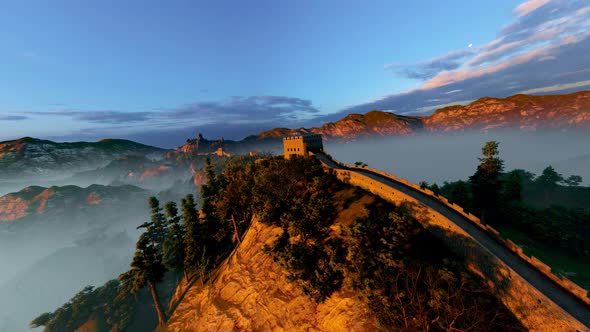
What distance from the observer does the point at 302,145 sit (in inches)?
2574

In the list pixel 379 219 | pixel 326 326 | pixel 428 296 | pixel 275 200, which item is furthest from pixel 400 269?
pixel 275 200

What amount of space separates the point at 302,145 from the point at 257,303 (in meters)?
43.9

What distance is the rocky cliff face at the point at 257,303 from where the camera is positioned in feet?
88.1

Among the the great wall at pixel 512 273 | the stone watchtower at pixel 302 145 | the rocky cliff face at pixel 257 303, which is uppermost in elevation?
the stone watchtower at pixel 302 145

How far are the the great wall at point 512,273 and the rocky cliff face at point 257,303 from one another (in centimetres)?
1431

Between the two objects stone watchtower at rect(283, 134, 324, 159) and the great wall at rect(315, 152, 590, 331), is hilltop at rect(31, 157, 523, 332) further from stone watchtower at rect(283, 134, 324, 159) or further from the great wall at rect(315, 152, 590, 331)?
stone watchtower at rect(283, 134, 324, 159)

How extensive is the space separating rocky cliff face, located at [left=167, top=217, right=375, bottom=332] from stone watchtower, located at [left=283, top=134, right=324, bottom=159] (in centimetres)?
2779

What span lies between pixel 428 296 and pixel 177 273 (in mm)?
76327

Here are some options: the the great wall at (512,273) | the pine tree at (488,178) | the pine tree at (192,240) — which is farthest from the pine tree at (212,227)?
the pine tree at (488,178)

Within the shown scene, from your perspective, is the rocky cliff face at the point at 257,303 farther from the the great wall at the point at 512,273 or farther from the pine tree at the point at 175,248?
the the great wall at the point at 512,273

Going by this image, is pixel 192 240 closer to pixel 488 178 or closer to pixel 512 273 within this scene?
pixel 512 273

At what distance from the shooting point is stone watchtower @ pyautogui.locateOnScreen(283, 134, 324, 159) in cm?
6525

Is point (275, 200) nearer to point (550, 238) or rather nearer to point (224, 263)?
point (224, 263)

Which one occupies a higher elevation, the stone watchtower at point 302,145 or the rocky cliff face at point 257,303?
the stone watchtower at point 302,145
